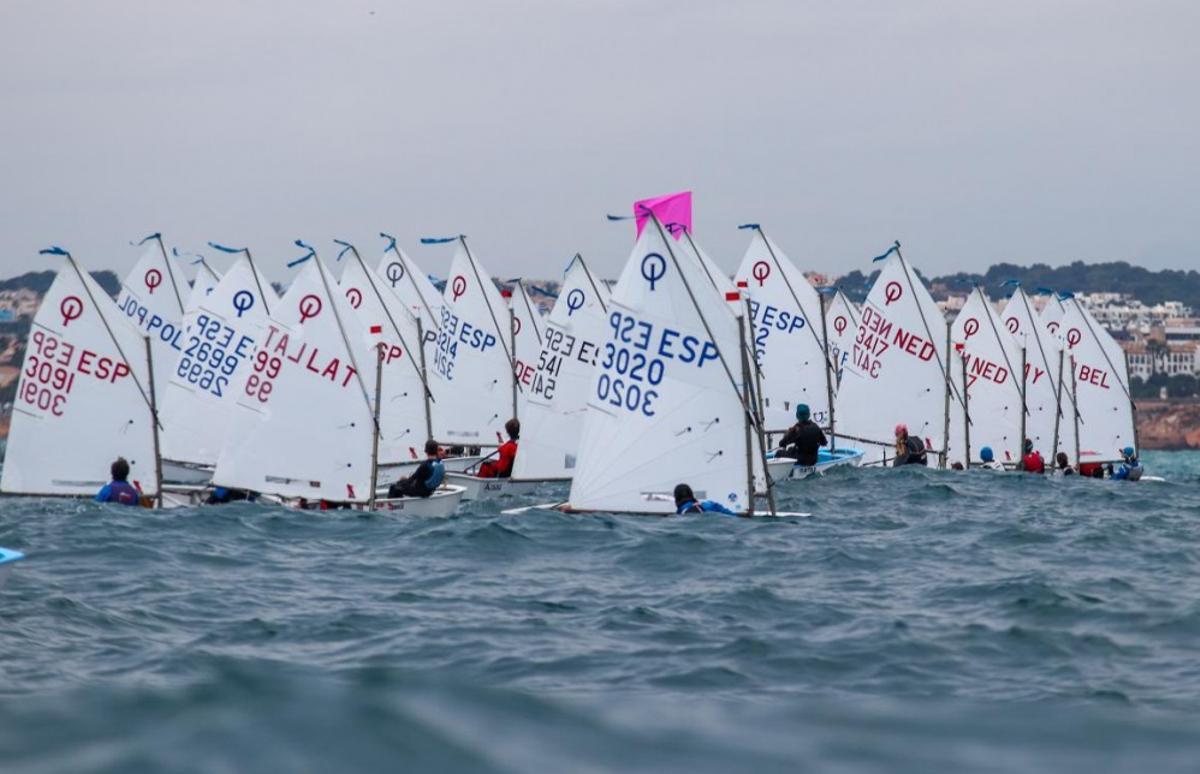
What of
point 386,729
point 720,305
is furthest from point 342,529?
point 386,729

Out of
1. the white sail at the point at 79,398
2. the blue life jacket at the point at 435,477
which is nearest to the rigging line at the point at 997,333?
the blue life jacket at the point at 435,477

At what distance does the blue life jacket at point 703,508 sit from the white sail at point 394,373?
17494 mm

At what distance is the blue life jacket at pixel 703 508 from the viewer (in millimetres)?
22531

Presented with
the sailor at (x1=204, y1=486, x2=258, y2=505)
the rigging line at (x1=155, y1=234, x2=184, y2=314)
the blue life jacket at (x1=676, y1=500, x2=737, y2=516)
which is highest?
the rigging line at (x1=155, y1=234, x2=184, y2=314)

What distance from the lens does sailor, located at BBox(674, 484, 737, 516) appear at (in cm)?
2236

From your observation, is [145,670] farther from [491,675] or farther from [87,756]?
[87,756]

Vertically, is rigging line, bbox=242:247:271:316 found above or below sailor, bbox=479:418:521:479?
above

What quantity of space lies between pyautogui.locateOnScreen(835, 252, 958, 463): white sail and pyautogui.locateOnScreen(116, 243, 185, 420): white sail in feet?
61.6

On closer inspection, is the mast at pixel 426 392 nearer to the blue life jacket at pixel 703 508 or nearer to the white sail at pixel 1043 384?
the blue life jacket at pixel 703 508

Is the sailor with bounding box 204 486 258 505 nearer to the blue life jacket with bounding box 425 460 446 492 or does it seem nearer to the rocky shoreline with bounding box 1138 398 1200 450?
the blue life jacket with bounding box 425 460 446 492

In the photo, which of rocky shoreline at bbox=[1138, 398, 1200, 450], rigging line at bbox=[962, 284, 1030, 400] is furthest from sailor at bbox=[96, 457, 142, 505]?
rocky shoreline at bbox=[1138, 398, 1200, 450]

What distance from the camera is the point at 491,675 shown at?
11.4m

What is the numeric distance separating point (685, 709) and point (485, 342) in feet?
108

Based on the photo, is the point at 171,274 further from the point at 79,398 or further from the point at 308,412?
the point at 308,412
